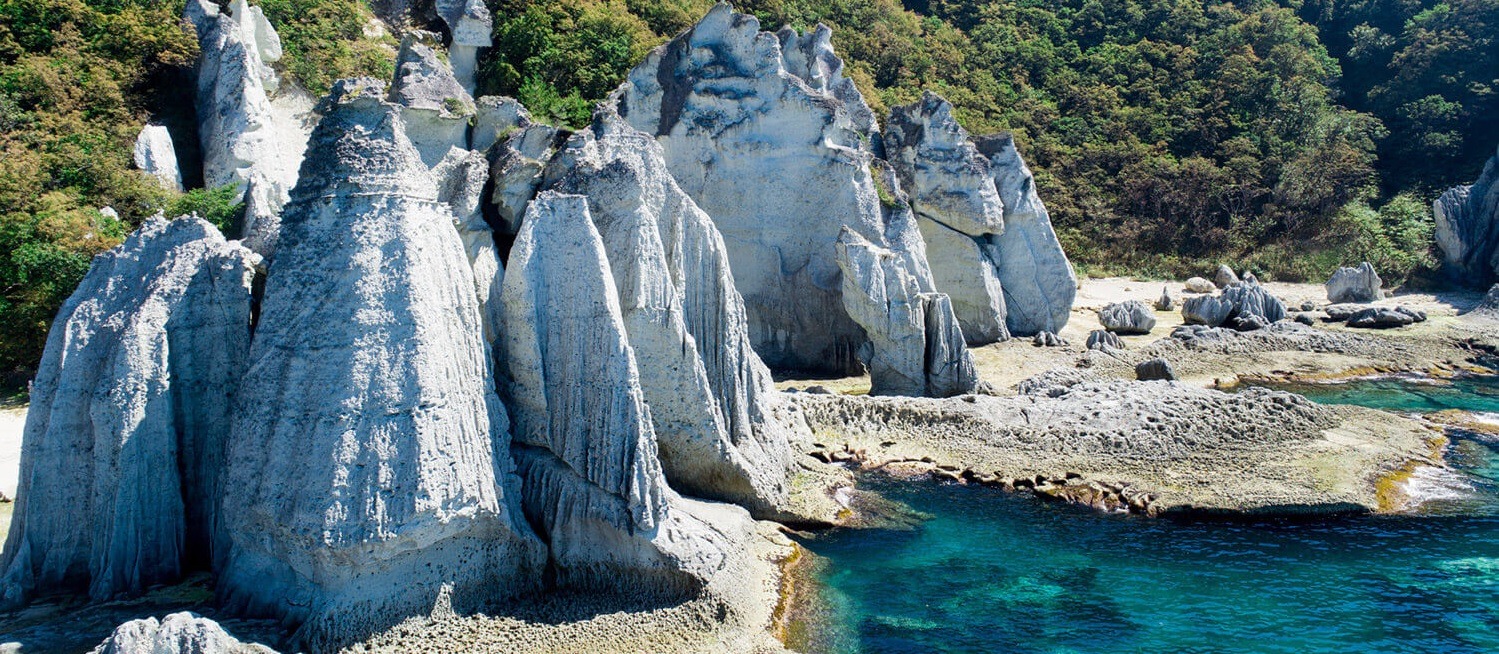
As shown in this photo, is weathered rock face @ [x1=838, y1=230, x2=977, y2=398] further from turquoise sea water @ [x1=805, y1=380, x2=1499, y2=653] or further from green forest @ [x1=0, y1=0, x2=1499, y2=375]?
green forest @ [x1=0, y1=0, x2=1499, y2=375]

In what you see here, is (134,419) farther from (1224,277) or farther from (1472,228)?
(1472,228)

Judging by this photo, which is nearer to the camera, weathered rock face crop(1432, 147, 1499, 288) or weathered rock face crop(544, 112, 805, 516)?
weathered rock face crop(544, 112, 805, 516)

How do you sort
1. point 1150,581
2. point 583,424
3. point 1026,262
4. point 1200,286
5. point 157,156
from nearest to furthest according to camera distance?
point 583,424, point 1150,581, point 157,156, point 1026,262, point 1200,286

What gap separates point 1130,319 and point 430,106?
69.4ft

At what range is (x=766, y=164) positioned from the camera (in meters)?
22.5

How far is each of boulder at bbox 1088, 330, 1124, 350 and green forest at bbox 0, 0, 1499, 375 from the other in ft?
43.6

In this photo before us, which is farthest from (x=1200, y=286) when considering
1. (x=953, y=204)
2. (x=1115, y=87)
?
(x=1115, y=87)

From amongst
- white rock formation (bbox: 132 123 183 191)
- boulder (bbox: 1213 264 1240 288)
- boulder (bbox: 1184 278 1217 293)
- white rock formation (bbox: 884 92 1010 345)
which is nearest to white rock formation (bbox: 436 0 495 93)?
white rock formation (bbox: 132 123 183 191)

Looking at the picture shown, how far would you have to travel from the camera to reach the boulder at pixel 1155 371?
22719 millimetres

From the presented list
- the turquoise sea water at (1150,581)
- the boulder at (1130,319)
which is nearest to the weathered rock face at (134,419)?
the turquoise sea water at (1150,581)

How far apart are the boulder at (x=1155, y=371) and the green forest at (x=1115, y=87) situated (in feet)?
55.6

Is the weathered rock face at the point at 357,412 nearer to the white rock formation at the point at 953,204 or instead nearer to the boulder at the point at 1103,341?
the white rock formation at the point at 953,204

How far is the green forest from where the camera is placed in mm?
24453

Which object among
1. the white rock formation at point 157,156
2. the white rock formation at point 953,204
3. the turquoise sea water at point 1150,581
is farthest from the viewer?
the white rock formation at point 953,204
